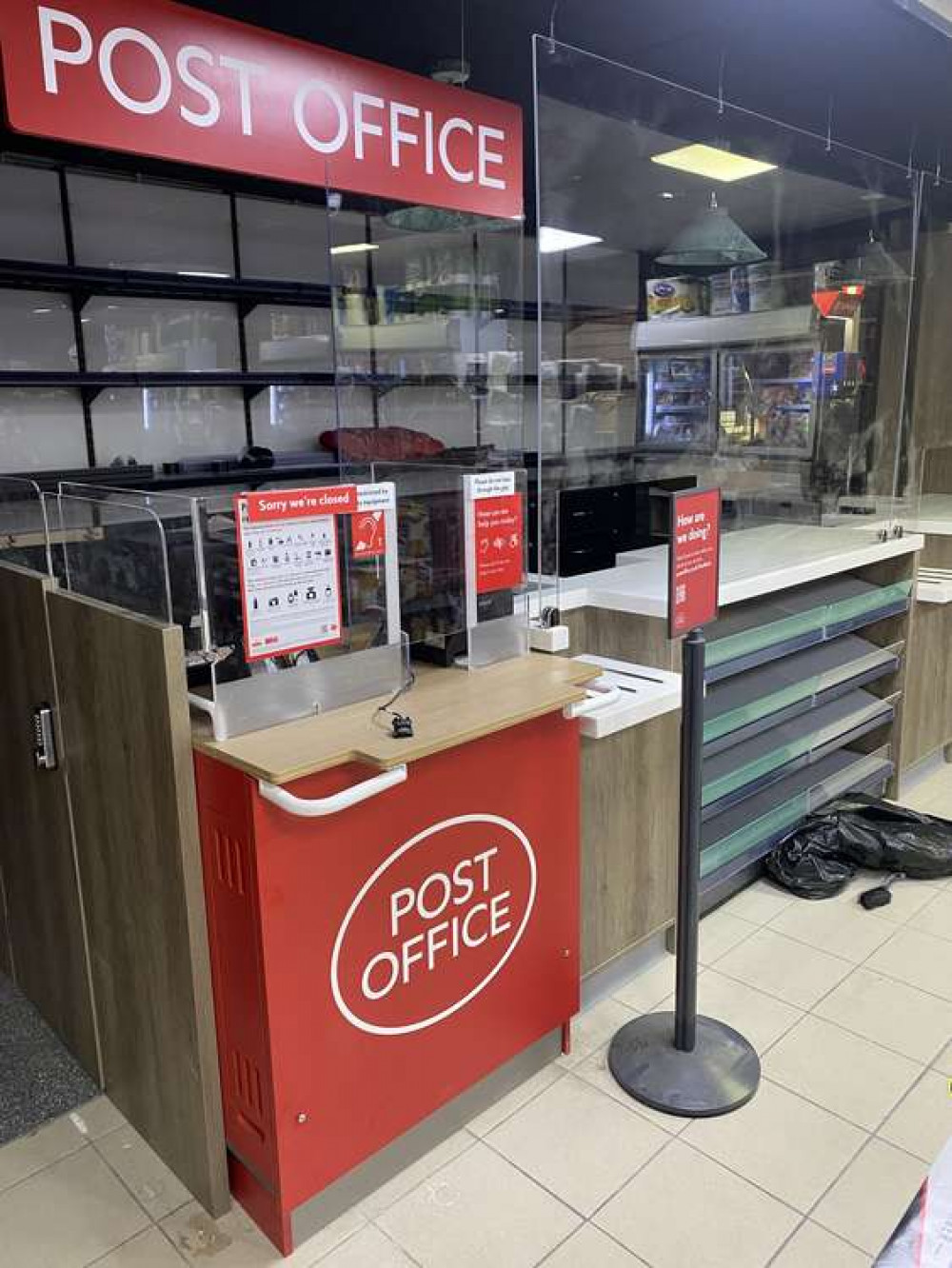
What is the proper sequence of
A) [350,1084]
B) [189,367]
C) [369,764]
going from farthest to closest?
1. [189,367]
2. [350,1084]
3. [369,764]

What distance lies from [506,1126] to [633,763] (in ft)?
3.08

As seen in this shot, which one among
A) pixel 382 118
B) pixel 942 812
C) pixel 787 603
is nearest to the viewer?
pixel 382 118

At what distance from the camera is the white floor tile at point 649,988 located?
2562 millimetres

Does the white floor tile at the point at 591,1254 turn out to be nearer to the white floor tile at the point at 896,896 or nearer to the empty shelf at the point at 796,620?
the empty shelf at the point at 796,620

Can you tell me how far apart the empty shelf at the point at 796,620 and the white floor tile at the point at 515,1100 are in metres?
1.19

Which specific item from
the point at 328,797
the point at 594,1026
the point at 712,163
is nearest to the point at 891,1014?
the point at 594,1026


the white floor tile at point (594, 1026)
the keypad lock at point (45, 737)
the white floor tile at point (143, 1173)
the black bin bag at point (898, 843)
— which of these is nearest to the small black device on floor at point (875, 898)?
the black bin bag at point (898, 843)

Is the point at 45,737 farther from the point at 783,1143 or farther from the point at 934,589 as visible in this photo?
the point at 934,589

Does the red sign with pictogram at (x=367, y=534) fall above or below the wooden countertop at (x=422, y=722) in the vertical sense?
above

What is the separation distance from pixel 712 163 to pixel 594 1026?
119 inches

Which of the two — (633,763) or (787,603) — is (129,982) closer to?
(633,763)

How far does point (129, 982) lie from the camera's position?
2004 mm

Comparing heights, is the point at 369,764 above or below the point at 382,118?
below

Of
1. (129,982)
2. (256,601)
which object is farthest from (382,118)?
(129,982)
